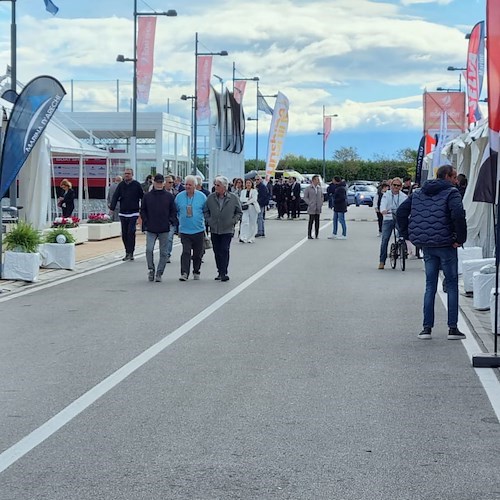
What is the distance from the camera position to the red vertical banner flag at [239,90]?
59.4m

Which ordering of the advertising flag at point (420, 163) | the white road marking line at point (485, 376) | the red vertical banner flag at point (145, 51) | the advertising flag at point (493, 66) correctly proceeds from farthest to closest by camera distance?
the red vertical banner flag at point (145, 51)
the advertising flag at point (420, 163)
the advertising flag at point (493, 66)
the white road marking line at point (485, 376)

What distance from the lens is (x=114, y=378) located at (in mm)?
8484

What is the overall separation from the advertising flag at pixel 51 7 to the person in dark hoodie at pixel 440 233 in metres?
17.6

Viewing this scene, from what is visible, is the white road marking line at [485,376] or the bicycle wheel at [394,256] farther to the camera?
the bicycle wheel at [394,256]

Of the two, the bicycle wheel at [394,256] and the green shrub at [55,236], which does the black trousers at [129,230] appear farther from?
the bicycle wheel at [394,256]

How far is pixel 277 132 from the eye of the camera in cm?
5072

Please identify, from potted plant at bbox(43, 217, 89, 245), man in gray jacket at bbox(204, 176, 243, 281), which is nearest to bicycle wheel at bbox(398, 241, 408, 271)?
man in gray jacket at bbox(204, 176, 243, 281)

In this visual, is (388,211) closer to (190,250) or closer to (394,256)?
(394,256)

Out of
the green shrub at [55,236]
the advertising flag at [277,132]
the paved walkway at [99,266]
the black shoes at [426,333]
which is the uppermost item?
the advertising flag at [277,132]

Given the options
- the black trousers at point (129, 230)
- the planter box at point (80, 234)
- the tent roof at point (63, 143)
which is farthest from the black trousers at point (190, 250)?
the tent roof at point (63, 143)

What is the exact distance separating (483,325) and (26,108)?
364 inches

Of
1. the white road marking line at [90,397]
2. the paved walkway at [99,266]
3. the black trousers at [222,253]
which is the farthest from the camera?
the black trousers at [222,253]

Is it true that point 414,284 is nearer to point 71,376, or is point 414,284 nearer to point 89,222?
point 71,376

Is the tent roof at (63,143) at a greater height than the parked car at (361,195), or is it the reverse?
the tent roof at (63,143)
